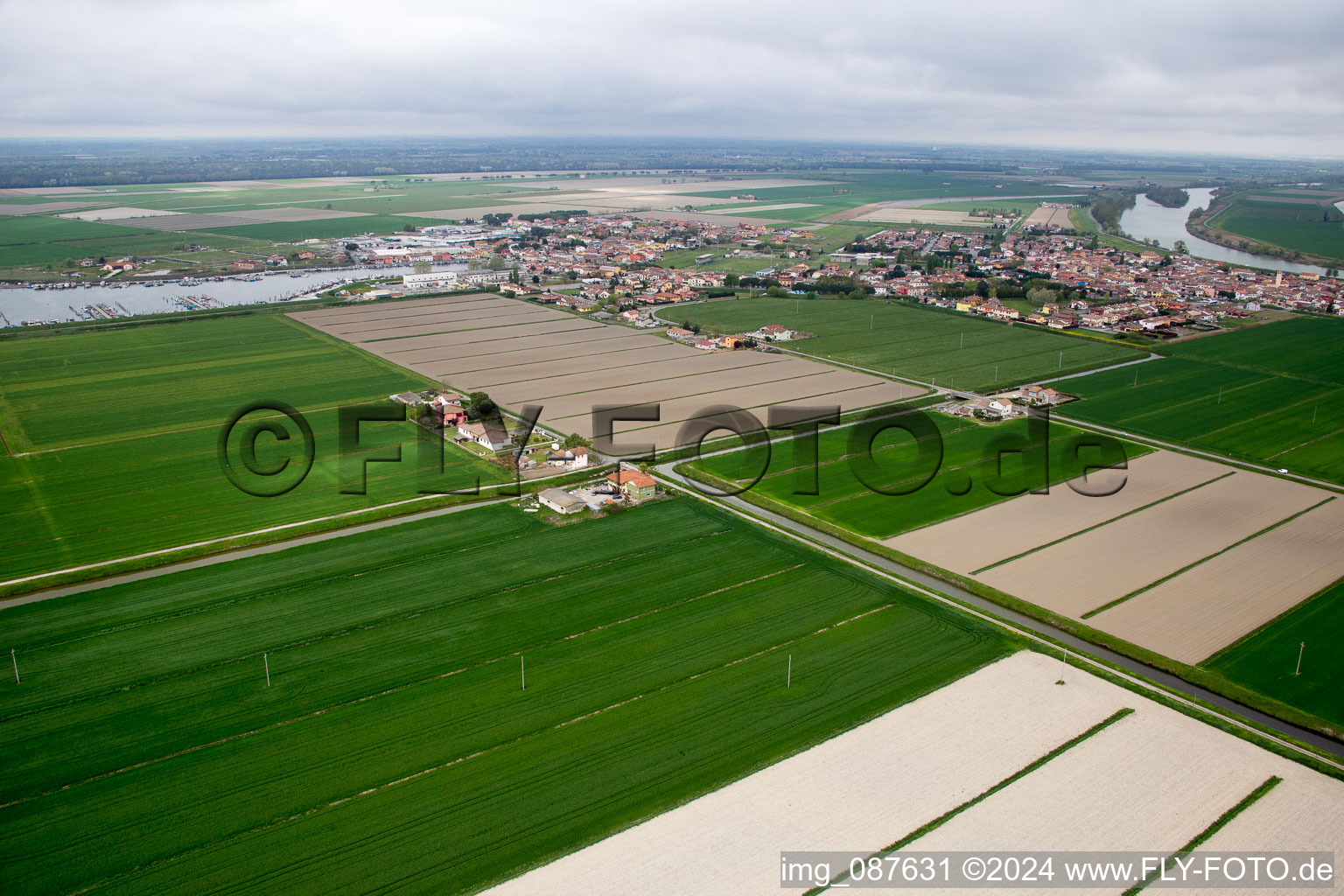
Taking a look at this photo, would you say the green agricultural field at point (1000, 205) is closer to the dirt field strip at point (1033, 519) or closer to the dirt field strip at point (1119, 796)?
the dirt field strip at point (1033, 519)

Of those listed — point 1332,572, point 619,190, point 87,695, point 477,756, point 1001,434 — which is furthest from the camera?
point 619,190

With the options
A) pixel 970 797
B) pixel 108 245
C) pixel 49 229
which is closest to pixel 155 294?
pixel 108 245

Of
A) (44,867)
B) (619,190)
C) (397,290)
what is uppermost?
Result: (619,190)

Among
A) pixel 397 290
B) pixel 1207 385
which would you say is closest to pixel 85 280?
pixel 397 290

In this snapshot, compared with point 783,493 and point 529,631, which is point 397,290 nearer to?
point 783,493

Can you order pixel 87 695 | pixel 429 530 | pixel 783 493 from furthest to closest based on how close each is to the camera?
pixel 783 493 < pixel 429 530 < pixel 87 695
